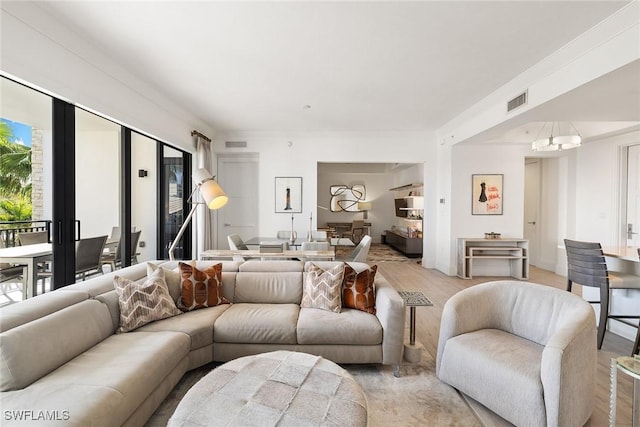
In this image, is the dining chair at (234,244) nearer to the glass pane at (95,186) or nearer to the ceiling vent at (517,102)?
the glass pane at (95,186)

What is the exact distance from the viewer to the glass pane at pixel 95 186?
9.86ft

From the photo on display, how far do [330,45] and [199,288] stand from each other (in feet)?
8.36

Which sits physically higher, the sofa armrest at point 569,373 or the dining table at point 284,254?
the dining table at point 284,254

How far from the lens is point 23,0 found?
7.16 feet

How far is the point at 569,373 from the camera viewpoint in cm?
158

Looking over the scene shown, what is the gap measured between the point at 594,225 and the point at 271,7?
6.06m

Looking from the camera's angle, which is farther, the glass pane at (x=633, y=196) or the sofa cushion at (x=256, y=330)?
the glass pane at (x=633, y=196)

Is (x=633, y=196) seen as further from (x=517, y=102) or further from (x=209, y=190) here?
(x=209, y=190)

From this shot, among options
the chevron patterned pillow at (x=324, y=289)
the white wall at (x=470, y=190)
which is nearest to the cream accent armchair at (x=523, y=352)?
the chevron patterned pillow at (x=324, y=289)

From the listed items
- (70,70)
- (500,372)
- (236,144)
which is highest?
(236,144)

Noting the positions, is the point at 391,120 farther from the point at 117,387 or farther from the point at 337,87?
the point at 117,387

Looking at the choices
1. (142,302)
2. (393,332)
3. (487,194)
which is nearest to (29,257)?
(142,302)

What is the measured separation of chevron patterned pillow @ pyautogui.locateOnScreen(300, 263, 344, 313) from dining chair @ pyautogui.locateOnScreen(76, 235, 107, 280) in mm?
2305

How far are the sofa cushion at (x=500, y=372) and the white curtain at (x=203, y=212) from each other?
4746 mm
